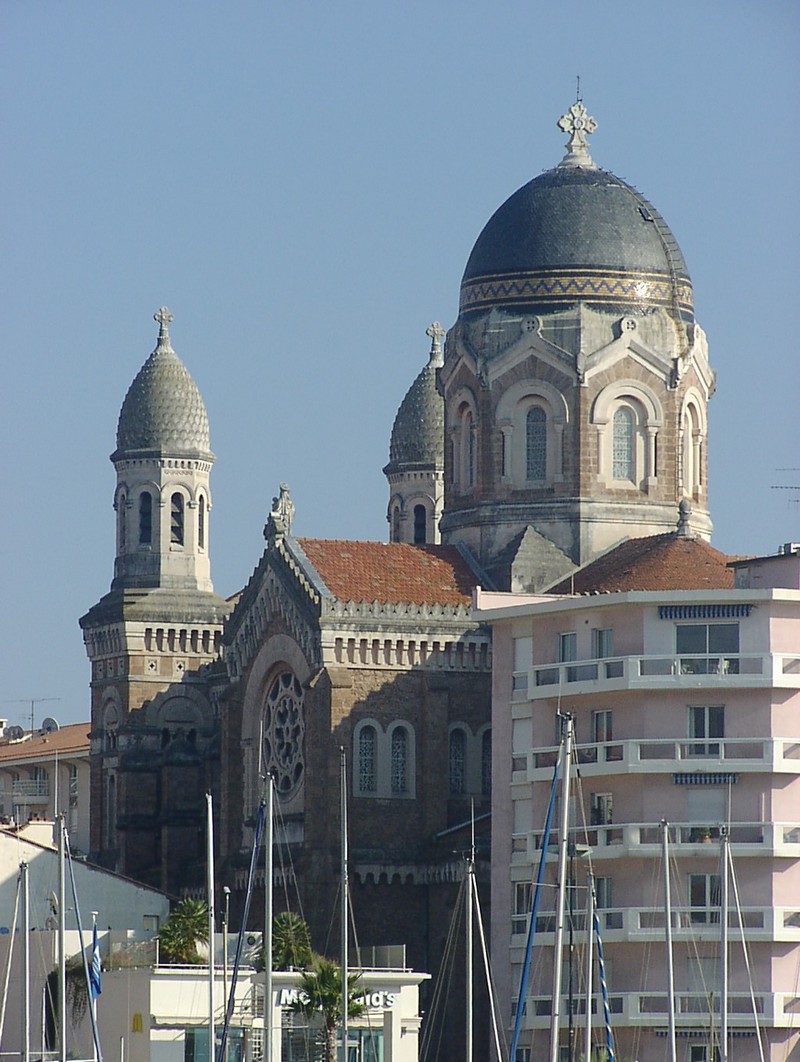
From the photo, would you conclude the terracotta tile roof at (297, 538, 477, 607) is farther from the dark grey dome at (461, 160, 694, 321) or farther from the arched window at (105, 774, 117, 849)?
the arched window at (105, 774, 117, 849)

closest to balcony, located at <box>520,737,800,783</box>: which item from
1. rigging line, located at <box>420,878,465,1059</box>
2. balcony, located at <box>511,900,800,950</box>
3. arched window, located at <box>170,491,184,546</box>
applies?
balcony, located at <box>511,900,800,950</box>

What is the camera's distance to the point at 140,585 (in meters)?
117

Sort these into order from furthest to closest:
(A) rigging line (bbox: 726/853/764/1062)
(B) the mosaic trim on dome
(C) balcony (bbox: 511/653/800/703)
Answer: (B) the mosaic trim on dome
(C) balcony (bbox: 511/653/800/703)
(A) rigging line (bbox: 726/853/764/1062)

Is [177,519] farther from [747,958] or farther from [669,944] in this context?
[669,944]

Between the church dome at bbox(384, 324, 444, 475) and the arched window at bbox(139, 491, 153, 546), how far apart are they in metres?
16.9

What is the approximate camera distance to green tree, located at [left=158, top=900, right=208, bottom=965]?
Result: 88.3m

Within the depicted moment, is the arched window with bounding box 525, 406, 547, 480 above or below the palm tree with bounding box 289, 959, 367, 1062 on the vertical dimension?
above

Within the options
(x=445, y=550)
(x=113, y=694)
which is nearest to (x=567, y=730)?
Result: (x=445, y=550)

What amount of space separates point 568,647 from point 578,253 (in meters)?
17.4

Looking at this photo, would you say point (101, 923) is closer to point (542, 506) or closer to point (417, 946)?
point (417, 946)

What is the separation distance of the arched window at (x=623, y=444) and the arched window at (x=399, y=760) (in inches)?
428

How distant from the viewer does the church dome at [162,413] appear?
117375 millimetres

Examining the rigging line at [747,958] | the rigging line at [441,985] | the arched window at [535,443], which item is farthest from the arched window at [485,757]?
the rigging line at [747,958]

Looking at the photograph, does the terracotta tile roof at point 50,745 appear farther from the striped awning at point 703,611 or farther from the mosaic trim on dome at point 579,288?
the striped awning at point 703,611
